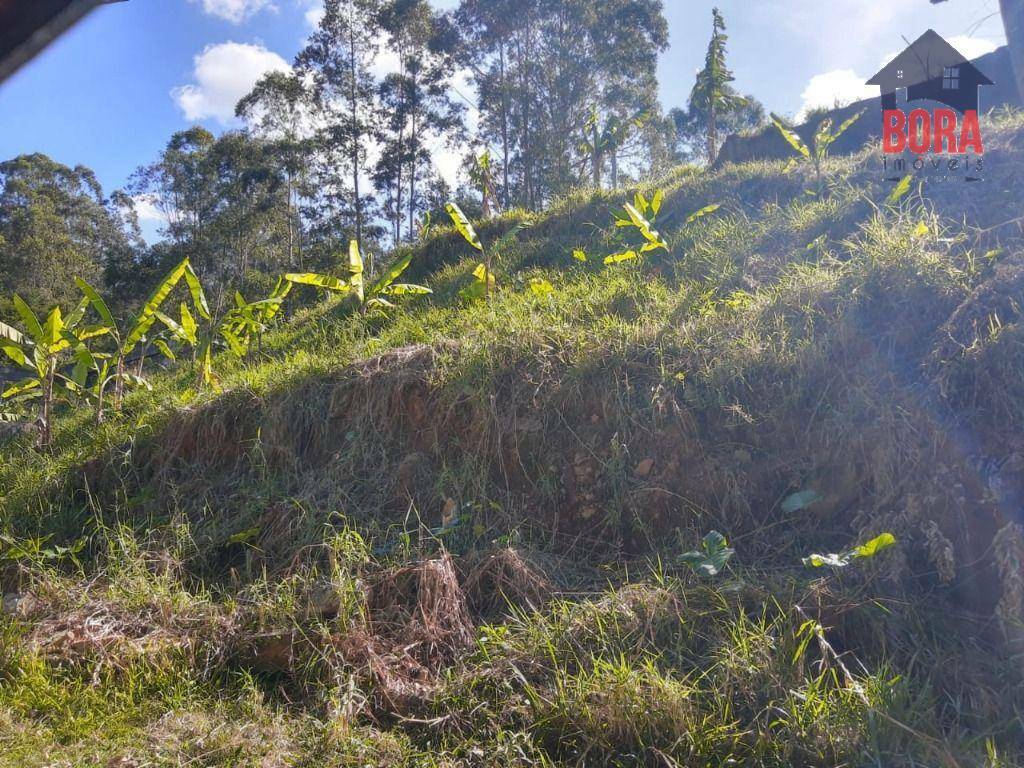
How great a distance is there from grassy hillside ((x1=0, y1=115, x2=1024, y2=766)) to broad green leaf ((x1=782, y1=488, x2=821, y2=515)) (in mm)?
54

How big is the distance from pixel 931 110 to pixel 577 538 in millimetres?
7771

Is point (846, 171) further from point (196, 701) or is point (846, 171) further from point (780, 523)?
point (196, 701)

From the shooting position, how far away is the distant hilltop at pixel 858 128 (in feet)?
29.8

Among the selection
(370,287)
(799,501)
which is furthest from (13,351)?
(799,501)

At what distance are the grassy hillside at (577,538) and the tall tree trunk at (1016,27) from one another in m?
0.86

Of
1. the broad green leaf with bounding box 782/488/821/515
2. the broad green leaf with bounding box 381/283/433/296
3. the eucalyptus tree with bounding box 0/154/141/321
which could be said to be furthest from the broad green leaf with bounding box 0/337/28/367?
the eucalyptus tree with bounding box 0/154/141/321

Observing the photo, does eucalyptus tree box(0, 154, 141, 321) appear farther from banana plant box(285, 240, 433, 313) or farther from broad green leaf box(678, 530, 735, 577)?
broad green leaf box(678, 530, 735, 577)

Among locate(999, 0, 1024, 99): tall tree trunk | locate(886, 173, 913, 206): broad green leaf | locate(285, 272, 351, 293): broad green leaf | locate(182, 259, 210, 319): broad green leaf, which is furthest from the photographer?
locate(182, 259, 210, 319): broad green leaf

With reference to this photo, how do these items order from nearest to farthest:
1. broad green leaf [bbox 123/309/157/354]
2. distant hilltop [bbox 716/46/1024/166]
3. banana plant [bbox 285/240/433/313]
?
broad green leaf [bbox 123/309/157/354], banana plant [bbox 285/240/433/313], distant hilltop [bbox 716/46/1024/166]

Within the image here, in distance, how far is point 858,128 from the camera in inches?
375

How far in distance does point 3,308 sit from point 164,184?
8237mm

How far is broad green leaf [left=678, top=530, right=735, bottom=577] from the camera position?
265cm

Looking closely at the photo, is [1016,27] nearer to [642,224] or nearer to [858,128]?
[642,224]

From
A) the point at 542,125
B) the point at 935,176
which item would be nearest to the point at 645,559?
the point at 935,176
